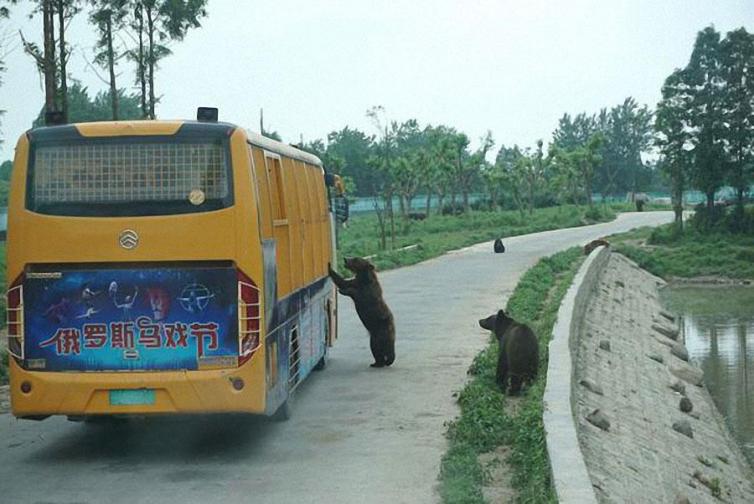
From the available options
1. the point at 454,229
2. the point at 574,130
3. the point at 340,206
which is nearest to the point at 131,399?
the point at 340,206

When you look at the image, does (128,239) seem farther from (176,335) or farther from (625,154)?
(625,154)

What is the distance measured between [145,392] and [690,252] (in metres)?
38.3

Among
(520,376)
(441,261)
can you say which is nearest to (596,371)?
(520,376)

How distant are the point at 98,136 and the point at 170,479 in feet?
9.00

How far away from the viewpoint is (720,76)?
47688 millimetres

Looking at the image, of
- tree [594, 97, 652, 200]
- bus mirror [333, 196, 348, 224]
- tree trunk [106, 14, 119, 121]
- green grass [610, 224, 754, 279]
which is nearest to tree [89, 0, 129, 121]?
tree trunk [106, 14, 119, 121]

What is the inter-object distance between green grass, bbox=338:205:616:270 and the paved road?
23985mm

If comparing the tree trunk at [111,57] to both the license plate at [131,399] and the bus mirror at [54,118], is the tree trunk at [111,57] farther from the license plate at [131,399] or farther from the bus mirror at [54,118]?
the license plate at [131,399]

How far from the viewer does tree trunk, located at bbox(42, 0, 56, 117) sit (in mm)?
21828

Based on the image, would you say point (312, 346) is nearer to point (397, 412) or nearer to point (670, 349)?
point (397, 412)

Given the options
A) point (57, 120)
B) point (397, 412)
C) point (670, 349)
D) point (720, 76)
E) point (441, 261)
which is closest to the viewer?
point (57, 120)

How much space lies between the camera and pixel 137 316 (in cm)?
932

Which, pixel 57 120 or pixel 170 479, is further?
pixel 57 120

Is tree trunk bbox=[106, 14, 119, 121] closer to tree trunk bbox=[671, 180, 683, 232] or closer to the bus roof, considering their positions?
the bus roof
